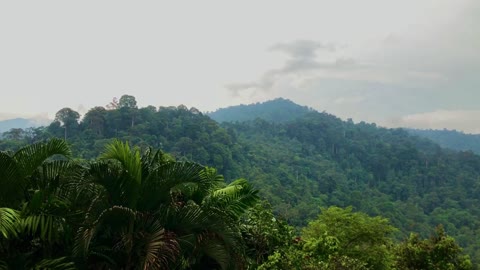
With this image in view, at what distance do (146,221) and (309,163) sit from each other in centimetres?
8683

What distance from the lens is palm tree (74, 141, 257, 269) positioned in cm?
497

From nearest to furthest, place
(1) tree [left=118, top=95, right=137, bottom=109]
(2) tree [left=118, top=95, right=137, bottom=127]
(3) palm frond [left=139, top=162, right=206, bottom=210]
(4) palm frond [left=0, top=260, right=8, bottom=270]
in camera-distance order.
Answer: (4) palm frond [left=0, top=260, right=8, bottom=270] < (3) palm frond [left=139, top=162, right=206, bottom=210] < (2) tree [left=118, top=95, right=137, bottom=127] < (1) tree [left=118, top=95, right=137, bottom=109]

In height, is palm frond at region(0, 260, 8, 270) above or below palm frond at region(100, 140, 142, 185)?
below

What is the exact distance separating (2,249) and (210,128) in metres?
71.9

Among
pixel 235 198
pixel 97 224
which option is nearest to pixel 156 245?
pixel 97 224

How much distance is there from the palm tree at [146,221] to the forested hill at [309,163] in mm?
39829

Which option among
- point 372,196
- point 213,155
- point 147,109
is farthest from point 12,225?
point 372,196

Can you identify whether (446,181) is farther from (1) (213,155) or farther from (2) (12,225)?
(2) (12,225)

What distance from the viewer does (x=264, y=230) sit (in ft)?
27.2

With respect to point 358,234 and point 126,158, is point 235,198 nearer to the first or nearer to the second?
point 126,158

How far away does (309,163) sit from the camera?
297 ft

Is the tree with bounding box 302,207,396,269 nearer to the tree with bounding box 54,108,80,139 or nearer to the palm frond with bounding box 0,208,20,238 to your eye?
the palm frond with bounding box 0,208,20,238

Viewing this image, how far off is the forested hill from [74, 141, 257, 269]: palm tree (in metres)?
39.8

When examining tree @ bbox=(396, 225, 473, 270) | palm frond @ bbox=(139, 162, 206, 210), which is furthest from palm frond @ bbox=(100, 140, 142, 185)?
tree @ bbox=(396, 225, 473, 270)
